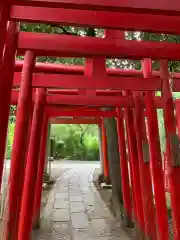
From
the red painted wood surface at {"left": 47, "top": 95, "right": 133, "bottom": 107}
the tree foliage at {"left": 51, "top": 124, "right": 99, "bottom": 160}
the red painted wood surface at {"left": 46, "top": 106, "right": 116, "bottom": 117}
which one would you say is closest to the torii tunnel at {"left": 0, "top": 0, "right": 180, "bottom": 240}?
the red painted wood surface at {"left": 47, "top": 95, "right": 133, "bottom": 107}

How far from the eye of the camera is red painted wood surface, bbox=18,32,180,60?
2848 millimetres

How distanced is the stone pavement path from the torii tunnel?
1.64ft

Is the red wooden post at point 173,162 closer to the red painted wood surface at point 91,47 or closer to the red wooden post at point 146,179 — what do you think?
the red painted wood surface at point 91,47

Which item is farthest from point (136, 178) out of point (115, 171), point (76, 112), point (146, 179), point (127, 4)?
point (127, 4)

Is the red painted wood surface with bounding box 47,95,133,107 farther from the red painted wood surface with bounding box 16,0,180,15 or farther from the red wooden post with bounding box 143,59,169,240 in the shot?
the red painted wood surface with bounding box 16,0,180,15

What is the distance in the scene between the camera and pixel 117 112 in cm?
590

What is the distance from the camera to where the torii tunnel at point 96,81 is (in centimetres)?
177

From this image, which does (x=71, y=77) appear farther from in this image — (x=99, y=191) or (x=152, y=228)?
(x=99, y=191)

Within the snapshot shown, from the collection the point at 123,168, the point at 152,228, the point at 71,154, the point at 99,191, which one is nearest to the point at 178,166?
the point at 152,228

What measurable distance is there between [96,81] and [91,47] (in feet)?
2.13

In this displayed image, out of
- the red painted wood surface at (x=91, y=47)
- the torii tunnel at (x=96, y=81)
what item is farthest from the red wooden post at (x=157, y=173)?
the red painted wood surface at (x=91, y=47)

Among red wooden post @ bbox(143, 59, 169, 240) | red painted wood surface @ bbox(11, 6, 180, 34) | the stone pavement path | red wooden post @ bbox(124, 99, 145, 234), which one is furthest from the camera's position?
the stone pavement path

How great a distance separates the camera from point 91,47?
2.94 m

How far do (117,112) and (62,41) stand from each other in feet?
10.5
